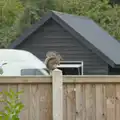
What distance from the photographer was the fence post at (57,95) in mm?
5094

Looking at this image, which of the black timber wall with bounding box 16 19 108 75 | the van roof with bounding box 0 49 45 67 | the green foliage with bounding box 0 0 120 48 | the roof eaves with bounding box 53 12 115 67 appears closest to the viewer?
the van roof with bounding box 0 49 45 67

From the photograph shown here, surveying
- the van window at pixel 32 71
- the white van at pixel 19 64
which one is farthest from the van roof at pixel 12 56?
the van window at pixel 32 71

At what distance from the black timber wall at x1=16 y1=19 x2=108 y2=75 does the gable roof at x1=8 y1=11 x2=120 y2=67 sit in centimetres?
28

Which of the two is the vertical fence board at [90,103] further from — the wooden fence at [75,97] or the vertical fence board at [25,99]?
the vertical fence board at [25,99]

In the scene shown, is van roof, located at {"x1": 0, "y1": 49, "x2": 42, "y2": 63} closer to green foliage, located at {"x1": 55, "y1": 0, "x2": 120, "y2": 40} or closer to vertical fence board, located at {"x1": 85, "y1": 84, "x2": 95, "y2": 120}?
vertical fence board, located at {"x1": 85, "y1": 84, "x2": 95, "y2": 120}

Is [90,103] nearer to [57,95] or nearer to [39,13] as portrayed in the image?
[57,95]

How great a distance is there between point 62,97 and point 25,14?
81.0 ft

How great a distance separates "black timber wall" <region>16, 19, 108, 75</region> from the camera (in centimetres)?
1748

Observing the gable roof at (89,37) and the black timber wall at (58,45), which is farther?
the black timber wall at (58,45)

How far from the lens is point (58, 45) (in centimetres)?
1786

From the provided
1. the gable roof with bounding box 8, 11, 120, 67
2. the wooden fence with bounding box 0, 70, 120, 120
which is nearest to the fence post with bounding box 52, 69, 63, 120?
the wooden fence with bounding box 0, 70, 120, 120

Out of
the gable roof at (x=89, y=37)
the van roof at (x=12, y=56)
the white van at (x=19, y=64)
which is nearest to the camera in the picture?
the white van at (x=19, y=64)

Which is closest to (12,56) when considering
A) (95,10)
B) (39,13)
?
(39,13)

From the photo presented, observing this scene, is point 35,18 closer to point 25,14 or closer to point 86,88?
point 25,14
